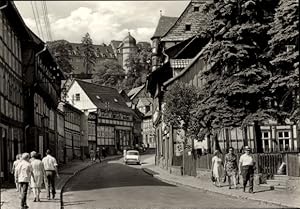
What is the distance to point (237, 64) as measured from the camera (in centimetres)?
2581

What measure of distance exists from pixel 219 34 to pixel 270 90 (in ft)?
11.6

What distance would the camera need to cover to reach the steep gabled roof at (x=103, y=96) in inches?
3305

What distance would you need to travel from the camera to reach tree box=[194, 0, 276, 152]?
25078 mm

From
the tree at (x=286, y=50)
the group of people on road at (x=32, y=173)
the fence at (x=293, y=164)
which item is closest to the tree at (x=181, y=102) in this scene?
the tree at (x=286, y=50)

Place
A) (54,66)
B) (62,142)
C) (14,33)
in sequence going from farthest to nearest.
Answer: (62,142) < (54,66) < (14,33)

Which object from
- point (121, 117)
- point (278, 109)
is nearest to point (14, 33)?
point (278, 109)

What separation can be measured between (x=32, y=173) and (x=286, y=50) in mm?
10743

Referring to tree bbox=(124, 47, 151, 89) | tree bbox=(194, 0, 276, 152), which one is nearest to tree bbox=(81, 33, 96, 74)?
tree bbox=(194, 0, 276, 152)

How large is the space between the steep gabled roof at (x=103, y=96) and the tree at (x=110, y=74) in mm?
12603

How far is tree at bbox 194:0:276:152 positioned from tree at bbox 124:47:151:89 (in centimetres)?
4520

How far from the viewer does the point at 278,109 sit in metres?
25.1

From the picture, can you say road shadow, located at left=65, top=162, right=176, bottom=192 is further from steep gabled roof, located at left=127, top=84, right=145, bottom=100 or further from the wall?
steep gabled roof, located at left=127, top=84, right=145, bottom=100

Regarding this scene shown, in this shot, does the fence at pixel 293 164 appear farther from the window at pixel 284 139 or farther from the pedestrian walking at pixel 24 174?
the window at pixel 284 139

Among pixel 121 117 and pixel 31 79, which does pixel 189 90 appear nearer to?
pixel 31 79
